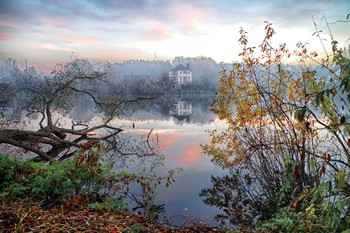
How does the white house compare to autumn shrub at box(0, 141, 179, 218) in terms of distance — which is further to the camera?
the white house

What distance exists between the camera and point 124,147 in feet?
45.5

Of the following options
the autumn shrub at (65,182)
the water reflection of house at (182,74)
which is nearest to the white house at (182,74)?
the water reflection of house at (182,74)

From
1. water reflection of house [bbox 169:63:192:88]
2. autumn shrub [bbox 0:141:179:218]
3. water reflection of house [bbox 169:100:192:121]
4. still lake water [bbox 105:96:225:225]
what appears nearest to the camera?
autumn shrub [bbox 0:141:179:218]

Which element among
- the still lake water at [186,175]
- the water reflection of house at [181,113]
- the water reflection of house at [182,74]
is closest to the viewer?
the still lake water at [186,175]

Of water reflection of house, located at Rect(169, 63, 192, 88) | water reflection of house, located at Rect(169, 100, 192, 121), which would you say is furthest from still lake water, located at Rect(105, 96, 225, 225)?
water reflection of house, located at Rect(169, 63, 192, 88)

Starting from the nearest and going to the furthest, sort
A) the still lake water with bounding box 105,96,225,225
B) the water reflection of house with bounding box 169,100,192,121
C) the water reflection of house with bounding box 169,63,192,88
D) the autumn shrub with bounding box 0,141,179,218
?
the autumn shrub with bounding box 0,141,179,218 → the still lake water with bounding box 105,96,225,225 → the water reflection of house with bounding box 169,100,192,121 → the water reflection of house with bounding box 169,63,192,88

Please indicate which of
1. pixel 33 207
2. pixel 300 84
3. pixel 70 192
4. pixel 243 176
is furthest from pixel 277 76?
pixel 33 207

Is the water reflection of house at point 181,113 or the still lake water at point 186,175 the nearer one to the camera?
the still lake water at point 186,175

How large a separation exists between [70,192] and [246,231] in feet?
9.23

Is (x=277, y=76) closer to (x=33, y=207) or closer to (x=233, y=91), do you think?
(x=233, y=91)

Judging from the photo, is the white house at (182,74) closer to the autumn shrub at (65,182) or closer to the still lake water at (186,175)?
the still lake water at (186,175)

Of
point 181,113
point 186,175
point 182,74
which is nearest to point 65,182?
point 186,175

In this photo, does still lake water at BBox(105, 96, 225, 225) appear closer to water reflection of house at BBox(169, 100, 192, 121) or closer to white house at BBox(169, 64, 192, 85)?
water reflection of house at BBox(169, 100, 192, 121)

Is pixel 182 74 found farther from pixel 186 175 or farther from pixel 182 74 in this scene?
pixel 186 175
